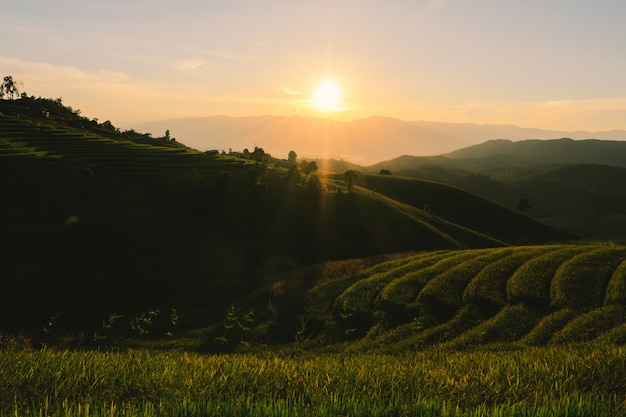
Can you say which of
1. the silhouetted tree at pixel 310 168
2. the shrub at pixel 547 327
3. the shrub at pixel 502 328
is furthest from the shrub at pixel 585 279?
the silhouetted tree at pixel 310 168

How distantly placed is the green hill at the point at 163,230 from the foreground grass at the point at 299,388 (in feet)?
92.2

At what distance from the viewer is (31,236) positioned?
6481 centimetres

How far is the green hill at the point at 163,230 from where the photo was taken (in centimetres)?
5128

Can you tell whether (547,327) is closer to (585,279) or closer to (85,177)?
(585,279)

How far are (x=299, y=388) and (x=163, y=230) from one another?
67880 mm

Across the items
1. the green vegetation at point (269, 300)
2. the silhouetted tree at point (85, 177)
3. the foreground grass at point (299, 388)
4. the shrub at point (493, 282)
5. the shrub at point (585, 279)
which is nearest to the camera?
the foreground grass at point (299, 388)

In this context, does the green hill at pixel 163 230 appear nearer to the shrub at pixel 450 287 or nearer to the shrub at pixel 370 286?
the shrub at pixel 370 286

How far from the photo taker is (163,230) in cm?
7356

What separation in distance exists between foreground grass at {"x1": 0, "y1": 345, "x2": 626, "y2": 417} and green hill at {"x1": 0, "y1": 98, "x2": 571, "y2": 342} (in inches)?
1107

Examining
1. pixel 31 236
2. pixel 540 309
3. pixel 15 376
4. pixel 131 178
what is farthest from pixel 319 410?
pixel 131 178

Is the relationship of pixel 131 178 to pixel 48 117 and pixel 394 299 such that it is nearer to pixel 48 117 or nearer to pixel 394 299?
pixel 394 299

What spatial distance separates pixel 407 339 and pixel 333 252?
51052 millimetres

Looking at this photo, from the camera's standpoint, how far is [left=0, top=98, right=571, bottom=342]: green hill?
168 ft

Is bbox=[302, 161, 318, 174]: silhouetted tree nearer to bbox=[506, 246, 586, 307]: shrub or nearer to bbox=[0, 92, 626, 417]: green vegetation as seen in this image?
bbox=[0, 92, 626, 417]: green vegetation
